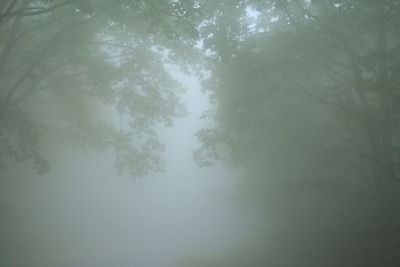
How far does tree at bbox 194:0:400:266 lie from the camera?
38.2 ft

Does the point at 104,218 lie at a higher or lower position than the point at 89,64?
lower

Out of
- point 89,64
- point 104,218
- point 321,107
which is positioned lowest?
point 104,218

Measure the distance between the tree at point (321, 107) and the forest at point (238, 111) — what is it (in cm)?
7

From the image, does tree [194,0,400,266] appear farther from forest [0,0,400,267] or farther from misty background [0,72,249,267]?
misty background [0,72,249,267]

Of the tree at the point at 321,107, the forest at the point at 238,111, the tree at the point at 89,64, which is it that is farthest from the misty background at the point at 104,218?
the tree at the point at 321,107

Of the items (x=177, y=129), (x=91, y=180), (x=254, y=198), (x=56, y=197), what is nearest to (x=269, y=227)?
(x=254, y=198)

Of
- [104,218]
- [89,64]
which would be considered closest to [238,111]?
[89,64]

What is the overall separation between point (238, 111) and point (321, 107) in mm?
4409

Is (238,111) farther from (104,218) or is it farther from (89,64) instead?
(104,218)

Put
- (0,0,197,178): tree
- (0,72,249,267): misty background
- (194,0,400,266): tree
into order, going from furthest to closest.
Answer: (0,72,249,267): misty background < (0,0,197,178): tree < (194,0,400,266): tree

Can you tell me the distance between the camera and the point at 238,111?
52.7 feet

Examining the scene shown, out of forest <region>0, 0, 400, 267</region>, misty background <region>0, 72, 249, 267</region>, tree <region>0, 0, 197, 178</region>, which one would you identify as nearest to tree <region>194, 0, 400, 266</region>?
forest <region>0, 0, 400, 267</region>

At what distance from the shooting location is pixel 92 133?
19.6 metres

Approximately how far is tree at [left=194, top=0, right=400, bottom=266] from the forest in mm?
67
